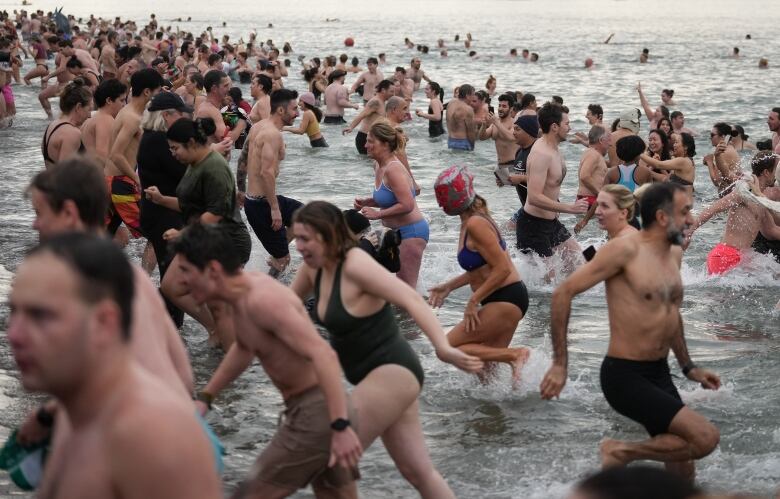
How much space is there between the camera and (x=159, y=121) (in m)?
8.02

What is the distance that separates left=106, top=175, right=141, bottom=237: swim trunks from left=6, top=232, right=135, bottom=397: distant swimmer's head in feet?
21.8

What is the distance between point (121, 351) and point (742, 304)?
8642 mm

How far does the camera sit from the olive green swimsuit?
4.57 meters

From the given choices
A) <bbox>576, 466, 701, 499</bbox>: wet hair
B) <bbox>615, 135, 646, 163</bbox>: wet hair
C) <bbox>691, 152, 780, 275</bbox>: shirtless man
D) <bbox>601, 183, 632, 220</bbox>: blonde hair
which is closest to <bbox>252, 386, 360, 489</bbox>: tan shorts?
<bbox>601, 183, 632, 220</bbox>: blonde hair

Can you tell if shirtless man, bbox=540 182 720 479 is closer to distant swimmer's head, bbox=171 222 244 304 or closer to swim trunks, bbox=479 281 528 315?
swim trunks, bbox=479 281 528 315

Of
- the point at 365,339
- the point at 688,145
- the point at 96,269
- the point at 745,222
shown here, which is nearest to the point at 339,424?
the point at 365,339

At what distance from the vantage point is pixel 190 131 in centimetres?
735

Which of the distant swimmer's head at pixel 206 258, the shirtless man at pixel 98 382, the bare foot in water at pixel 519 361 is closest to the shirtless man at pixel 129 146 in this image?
the bare foot in water at pixel 519 361

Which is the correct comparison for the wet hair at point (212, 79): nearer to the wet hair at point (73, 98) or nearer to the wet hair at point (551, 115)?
the wet hair at point (73, 98)

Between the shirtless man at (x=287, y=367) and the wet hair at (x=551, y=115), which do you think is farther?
the wet hair at (x=551, y=115)

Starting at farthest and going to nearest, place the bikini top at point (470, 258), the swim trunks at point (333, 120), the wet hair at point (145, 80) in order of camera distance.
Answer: the swim trunks at point (333, 120) < the wet hair at point (145, 80) < the bikini top at point (470, 258)

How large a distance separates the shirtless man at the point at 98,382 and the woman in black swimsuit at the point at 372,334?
2.15 m

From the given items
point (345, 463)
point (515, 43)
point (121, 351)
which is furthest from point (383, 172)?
point (515, 43)

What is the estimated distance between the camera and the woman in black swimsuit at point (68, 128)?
29.0 feet
